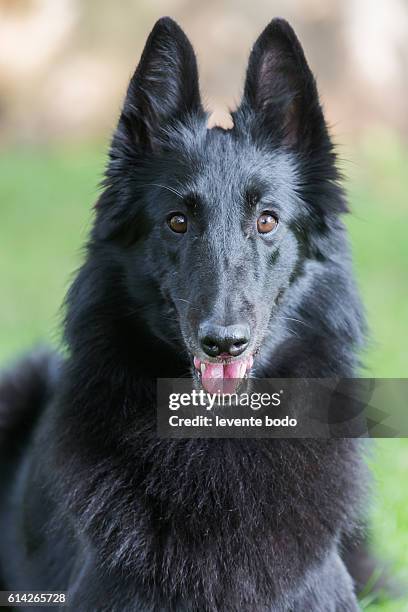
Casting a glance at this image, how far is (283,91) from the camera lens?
3.42 metres

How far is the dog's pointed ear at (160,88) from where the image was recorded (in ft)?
10.7

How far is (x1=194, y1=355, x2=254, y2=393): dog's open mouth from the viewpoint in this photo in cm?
304

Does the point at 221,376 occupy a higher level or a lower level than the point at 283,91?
lower

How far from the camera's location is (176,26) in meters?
3.24

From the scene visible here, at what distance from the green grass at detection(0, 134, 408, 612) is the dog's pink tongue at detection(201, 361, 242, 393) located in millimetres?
765

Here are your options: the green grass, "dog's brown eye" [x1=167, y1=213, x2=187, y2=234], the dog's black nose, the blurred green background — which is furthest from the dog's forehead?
the blurred green background

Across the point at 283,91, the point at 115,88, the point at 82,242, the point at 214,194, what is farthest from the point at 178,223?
the point at 115,88

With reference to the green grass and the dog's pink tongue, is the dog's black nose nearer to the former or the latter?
the dog's pink tongue

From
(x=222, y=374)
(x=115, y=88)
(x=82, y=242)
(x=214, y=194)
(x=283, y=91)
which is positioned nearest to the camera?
(x=222, y=374)

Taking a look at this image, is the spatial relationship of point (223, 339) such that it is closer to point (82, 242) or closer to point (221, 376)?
point (221, 376)

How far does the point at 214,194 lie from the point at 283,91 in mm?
591

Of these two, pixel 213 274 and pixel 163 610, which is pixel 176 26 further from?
pixel 163 610

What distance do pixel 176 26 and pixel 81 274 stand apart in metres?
1.05

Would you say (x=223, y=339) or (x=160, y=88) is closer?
(x=223, y=339)
